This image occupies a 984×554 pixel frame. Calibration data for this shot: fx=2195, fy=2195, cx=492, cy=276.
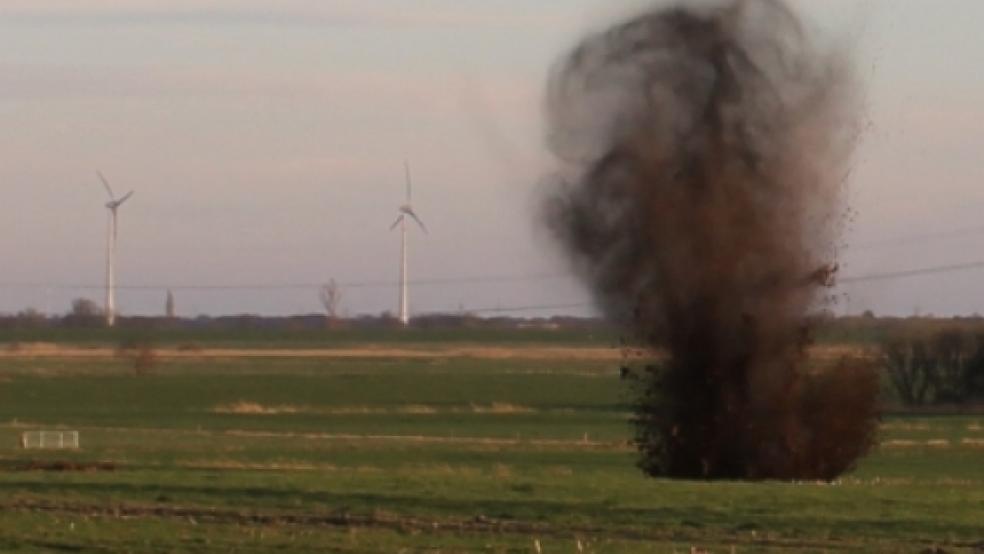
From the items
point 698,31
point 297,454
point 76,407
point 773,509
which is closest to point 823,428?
point 698,31

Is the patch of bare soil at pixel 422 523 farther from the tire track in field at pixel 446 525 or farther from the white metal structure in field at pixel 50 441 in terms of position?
the white metal structure in field at pixel 50 441

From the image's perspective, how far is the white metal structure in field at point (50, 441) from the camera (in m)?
63.9

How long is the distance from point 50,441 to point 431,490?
3170 cm

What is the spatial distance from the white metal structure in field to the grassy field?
0.80m

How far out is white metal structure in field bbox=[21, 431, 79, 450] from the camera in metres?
63.9

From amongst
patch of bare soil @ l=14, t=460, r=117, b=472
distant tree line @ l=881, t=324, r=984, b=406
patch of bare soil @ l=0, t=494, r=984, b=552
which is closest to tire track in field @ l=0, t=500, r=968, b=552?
patch of bare soil @ l=0, t=494, r=984, b=552

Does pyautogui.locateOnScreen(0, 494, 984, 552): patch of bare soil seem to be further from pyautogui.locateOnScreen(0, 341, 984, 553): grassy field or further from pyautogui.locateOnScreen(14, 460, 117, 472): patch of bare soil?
pyautogui.locateOnScreen(14, 460, 117, 472): patch of bare soil

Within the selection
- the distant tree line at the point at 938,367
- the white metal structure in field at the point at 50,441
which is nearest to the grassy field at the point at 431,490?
the white metal structure in field at the point at 50,441

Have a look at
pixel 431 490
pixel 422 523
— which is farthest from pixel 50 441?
pixel 422 523

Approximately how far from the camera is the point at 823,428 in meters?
46.8

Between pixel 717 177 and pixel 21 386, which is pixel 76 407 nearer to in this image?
pixel 21 386

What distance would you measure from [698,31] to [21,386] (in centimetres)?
9093

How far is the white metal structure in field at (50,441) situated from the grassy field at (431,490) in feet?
2.61

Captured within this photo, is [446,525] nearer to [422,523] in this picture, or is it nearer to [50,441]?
A: [422,523]
